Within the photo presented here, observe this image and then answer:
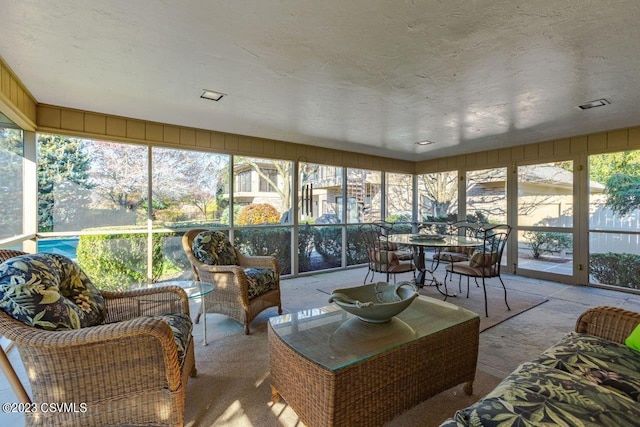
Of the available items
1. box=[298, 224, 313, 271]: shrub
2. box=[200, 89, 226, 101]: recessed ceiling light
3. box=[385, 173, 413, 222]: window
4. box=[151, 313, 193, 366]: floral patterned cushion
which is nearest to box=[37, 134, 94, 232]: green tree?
box=[200, 89, 226, 101]: recessed ceiling light

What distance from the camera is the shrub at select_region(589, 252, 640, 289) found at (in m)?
4.28

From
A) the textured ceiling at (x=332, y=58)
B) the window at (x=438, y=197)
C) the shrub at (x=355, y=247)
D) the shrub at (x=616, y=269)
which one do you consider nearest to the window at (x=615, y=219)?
the shrub at (x=616, y=269)

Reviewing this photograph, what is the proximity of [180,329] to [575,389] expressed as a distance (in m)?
1.88

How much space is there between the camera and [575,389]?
1104 millimetres

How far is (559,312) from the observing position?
3.45 m

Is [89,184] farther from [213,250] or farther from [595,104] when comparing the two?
[595,104]

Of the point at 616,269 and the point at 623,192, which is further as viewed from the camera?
the point at 616,269

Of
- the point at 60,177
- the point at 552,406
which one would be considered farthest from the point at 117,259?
the point at 552,406

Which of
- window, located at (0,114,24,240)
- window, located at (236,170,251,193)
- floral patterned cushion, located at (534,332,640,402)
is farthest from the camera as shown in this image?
window, located at (236,170,251,193)

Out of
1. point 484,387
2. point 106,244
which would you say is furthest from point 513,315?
point 106,244

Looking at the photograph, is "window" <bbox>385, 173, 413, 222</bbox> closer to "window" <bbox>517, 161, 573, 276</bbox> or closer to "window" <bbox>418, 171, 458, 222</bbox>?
"window" <bbox>418, 171, 458, 222</bbox>

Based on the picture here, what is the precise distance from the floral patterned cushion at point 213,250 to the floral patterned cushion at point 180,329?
3.94 feet

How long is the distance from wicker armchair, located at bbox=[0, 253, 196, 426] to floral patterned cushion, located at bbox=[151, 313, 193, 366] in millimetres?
142

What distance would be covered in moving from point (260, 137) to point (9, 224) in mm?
3057
